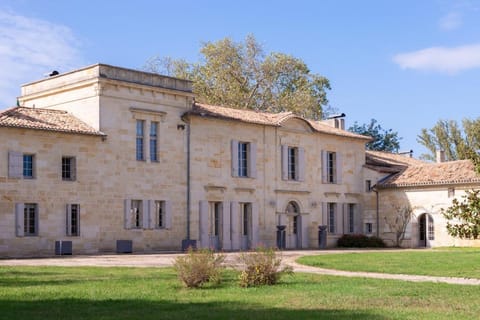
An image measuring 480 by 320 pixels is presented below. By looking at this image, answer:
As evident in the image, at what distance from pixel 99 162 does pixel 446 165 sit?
1930 cm

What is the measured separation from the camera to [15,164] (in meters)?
27.7

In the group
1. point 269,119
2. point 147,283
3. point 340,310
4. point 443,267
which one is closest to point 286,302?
point 340,310

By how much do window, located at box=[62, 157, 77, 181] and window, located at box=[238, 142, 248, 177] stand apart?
8.68 metres

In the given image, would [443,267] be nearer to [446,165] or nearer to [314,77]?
[446,165]

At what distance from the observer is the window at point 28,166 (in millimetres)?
28203

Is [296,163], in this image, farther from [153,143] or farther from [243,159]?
[153,143]

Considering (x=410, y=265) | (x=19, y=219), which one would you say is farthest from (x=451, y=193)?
(x=19, y=219)

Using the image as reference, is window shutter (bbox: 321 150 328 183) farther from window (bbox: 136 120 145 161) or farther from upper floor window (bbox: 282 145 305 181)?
window (bbox: 136 120 145 161)

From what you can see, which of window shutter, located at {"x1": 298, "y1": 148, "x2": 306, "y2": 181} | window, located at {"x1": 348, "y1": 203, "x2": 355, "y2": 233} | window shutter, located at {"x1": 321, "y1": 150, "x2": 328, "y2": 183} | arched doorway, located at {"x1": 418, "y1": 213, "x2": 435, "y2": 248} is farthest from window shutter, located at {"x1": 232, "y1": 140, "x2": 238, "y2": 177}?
arched doorway, located at {"x1": 418, "y1": 213, "x2": 435, "y2": 248}

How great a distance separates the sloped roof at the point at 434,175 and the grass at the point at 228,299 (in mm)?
22791

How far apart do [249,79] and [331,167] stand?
14875 mm

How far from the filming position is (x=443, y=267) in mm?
20234

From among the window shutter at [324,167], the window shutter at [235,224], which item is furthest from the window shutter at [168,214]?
the window shutter at [324,167]

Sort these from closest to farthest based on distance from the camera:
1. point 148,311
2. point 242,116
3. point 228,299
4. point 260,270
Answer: point 148,311, point 228,299, point 260,270, point 242,116
